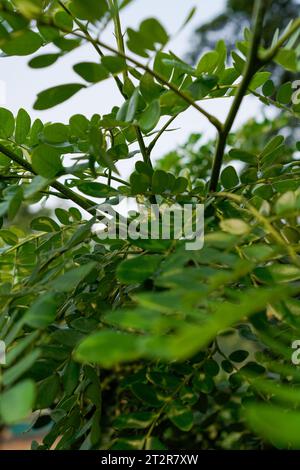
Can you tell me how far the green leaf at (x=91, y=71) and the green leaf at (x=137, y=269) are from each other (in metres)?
0.17

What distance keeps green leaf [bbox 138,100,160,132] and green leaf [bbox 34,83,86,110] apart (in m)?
A: 0.06

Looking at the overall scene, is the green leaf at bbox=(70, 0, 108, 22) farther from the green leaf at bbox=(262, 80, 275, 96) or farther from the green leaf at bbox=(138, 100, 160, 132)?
the green leaf at bbox=(262, 80, 275, 96)

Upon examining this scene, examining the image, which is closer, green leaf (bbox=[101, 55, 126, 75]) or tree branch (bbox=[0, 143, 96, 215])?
green leaf (bbox=[101, 55, 126, 75])

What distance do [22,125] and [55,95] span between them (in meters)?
0.26

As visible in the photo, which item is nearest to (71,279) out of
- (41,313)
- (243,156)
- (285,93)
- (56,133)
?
(41,313)

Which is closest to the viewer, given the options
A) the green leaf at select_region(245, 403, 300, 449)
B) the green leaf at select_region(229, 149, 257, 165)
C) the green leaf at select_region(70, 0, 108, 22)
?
the green leaf at select_region(245, 403, 300, 449)

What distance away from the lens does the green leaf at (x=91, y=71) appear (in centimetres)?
48

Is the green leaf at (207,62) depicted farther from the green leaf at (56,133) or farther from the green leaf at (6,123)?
the green leaf at (6,123)

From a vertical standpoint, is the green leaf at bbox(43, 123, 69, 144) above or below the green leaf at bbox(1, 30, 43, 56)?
below

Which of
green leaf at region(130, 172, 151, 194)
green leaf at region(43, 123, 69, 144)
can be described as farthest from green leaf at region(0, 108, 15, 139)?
green leaf at region(130, 172, 151, 194)

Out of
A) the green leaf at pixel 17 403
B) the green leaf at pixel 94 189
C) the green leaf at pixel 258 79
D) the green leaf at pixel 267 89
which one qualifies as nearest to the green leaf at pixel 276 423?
the green leaf at pixel 17 403

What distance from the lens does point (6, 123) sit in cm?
73

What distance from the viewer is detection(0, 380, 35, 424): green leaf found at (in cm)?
29
